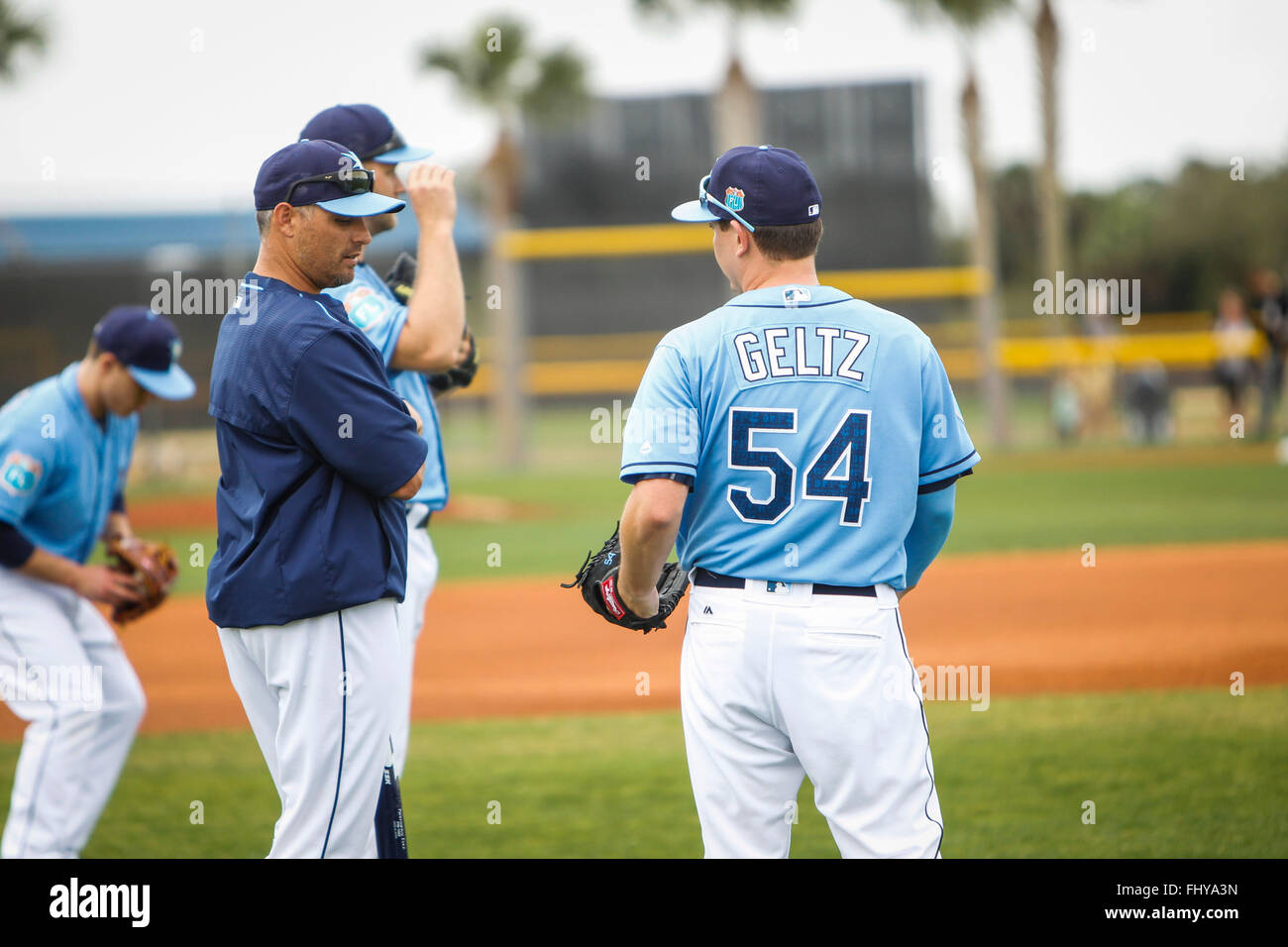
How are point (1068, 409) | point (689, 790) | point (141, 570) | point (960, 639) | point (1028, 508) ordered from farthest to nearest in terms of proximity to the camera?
1. point (1068, 409)
2. point (1028, 508)
3. point (960, 639)
4. point (689, 790)
5. point (141, 570)

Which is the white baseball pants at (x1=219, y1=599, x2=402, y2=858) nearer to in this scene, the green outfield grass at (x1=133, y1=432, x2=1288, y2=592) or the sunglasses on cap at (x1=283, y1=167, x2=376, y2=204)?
the sunglasses on cap at (x1=283, y1=167, x2=376, y2=204)

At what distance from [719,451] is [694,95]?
41759 millimetres

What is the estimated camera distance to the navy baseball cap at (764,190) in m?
2.95

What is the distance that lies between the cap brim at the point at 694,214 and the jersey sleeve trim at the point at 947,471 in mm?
834

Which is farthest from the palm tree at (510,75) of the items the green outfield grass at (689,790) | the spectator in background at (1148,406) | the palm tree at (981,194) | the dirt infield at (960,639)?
the green outfield grass at (689,790)

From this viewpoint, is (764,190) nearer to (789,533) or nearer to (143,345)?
(789,533)

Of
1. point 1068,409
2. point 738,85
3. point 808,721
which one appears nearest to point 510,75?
point 738,85

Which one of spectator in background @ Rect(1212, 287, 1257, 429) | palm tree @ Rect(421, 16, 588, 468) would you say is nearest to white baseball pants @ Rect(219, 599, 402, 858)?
spectator in background @ Rect(1212, 287, 1257, 429)

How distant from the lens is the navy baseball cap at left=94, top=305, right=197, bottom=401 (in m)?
4.50

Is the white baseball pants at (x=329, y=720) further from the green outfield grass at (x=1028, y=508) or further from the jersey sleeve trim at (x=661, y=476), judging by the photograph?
the green outfield grass at (x=1028, y=508)

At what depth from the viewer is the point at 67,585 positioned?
4473 mm

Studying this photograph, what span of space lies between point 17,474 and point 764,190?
9.57 feet

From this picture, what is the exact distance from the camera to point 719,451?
2.92 metres
